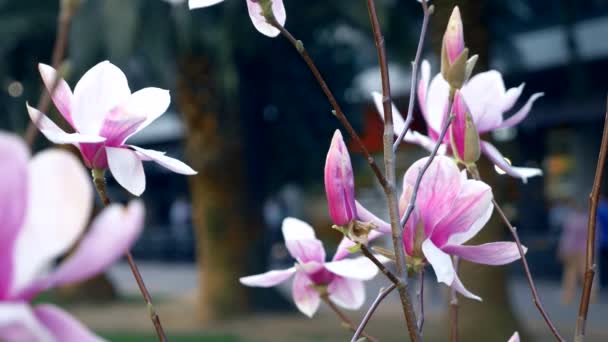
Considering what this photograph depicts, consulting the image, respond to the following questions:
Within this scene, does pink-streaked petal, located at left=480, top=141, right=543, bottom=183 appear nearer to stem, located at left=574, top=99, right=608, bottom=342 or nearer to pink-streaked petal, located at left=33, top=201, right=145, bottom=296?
stem, located at left=574, top=99, right=608, bottom=342

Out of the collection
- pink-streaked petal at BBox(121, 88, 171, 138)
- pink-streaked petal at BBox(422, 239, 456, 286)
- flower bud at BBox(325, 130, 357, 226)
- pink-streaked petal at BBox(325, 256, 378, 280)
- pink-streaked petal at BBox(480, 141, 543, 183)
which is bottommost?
pink-streaked petal at BBox(325, 256, 378, 280)

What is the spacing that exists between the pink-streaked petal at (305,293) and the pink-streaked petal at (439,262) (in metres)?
0.27

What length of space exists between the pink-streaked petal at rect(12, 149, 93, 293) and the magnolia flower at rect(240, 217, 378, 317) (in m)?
0.47

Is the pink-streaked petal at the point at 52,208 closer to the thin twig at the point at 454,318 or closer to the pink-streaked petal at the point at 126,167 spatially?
the pink-streaked petal at the point at 126,167

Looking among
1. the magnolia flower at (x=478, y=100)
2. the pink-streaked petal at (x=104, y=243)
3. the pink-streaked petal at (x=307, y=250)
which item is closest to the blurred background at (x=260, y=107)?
the magnolia flower at (x=478, y=100)

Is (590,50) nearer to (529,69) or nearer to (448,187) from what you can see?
(529,69)

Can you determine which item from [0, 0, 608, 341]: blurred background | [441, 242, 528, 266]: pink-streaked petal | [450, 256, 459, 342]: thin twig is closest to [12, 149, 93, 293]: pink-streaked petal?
[441, 242, 528, 266]: pink-streaked petal

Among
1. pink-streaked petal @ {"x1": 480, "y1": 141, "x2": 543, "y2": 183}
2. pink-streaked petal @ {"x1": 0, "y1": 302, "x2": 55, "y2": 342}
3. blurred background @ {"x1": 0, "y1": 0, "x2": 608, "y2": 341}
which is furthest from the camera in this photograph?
blurred background @ {"x1": 0, "y1": 0, "x2": 608, "y2": 341}

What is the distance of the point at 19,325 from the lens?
0.37 meters

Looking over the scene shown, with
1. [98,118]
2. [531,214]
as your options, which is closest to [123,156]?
[98,118]

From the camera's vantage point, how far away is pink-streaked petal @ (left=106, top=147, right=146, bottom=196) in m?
0.75

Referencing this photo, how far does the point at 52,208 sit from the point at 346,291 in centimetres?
63

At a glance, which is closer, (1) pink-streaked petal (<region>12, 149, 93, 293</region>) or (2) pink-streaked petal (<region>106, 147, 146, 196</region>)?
(1) pink-streaked petal (<region>12, 149, 93, 293</region>)

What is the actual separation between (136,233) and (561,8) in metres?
8.42
